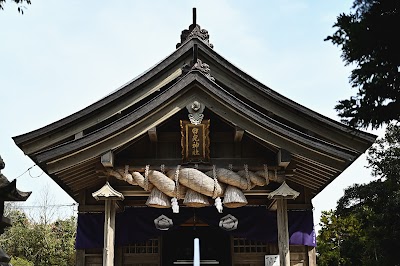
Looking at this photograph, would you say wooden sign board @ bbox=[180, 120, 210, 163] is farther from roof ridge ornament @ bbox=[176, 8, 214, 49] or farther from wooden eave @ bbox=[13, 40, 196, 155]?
roof ridge ornament @ bbox=[176, 8, 214, 49]

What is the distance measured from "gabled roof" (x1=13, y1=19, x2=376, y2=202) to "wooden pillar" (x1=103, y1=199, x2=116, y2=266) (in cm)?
86

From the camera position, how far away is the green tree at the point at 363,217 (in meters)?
18.5

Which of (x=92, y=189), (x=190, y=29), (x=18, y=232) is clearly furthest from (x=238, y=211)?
(x=18, y=232)

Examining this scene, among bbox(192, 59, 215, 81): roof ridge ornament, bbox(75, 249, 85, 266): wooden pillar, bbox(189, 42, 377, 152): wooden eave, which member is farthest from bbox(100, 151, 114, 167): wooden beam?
bbox(189, 42, 377, 152): wooden eave

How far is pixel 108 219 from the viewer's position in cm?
837

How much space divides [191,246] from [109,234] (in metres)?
3.29

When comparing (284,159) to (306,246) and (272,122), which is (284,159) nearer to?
(272,122)

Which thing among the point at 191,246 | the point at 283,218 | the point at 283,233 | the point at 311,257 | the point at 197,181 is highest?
the point at 197,181

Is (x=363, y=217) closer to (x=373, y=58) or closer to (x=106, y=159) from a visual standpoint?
(x=106, y=159)

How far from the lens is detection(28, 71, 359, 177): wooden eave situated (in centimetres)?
805

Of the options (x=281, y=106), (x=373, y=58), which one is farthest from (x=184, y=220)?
(x=373, y=58)

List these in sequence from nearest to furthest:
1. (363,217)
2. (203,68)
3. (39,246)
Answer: (203,68) → (363,217) → (39,246)

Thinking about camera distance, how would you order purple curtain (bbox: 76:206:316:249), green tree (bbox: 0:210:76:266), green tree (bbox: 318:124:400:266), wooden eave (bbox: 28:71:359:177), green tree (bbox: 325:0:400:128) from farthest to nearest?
green tree (bbox: 0:210:76:266) < green tree (bbox: 318:124:400:266) < purple curtain (bbox: 76:206:316:249) < wooden eave (bbox: 28:71:359:177) < green tree (bbox: 325:0:400:128)

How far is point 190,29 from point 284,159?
4.10 meters
